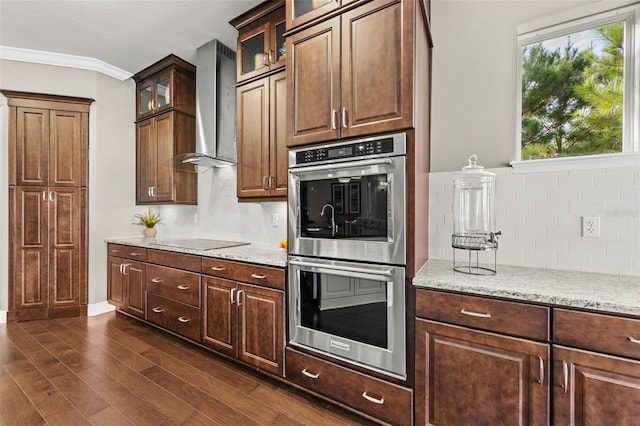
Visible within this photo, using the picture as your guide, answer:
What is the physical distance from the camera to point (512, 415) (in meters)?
1.35

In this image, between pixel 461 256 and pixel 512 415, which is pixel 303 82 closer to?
pixel 461 256

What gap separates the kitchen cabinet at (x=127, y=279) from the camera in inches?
130

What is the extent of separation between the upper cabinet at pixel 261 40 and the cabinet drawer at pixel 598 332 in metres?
2.44

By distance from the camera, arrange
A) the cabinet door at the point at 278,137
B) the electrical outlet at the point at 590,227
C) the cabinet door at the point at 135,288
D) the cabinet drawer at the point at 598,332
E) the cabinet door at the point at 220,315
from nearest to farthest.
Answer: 1. the cabinet drawer at the point at 598,332
2. the electrical outlet at the point at 590,227
3. the cabinet door at the point at 220,315
4. the cabinet door at the point at 278,137
5. the cabinet door at the point at 135,288

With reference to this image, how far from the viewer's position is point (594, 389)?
1.21 m

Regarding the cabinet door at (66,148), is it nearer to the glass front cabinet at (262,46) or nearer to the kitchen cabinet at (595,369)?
the glass front cabinet at (262,46)

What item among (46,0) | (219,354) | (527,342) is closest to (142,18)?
(46,0)

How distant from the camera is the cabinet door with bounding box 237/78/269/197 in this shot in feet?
8.70

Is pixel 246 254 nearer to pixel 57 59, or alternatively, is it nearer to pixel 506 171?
pixel 506 171

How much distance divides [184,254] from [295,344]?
1.39 meters

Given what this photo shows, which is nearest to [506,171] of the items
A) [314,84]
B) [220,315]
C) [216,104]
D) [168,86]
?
[314,84]

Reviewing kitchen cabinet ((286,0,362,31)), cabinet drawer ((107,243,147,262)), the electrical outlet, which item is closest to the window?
the electrical outlet

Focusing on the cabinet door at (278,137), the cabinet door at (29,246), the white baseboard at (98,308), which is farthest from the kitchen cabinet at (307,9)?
the white baseboard at (98,308)

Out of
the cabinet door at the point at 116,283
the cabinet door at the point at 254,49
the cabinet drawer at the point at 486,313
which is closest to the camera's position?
the cabinet drawer at the point at 486,313
